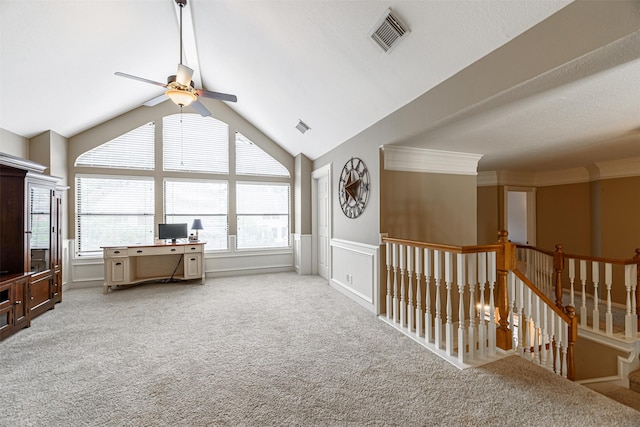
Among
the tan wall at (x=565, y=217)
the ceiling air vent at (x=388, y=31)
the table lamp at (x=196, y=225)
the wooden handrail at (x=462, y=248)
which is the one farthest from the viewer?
the tan wall at (x=565, y=217)

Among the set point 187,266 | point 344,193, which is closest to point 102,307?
point 187,266

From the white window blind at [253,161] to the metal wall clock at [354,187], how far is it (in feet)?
7.20

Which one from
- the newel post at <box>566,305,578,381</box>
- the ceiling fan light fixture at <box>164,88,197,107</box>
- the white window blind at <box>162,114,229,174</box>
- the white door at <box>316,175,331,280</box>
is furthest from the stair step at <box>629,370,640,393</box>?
the white window blind at <box>162,114,229,174</box>

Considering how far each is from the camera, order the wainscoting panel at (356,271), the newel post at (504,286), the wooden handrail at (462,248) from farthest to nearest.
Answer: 1. the wainscoting panel at (356,271)
2. the newel post at (504,286)
3. the wooden handrail at (462,248)

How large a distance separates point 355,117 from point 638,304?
4.21 meters

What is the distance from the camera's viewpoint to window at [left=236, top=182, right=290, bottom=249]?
5.98 m

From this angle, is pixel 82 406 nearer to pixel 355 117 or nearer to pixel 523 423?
pixel 523 423

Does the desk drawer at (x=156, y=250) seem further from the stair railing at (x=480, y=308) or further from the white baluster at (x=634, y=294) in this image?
the white baluster at (x=634, y=294)

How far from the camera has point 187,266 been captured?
5.05 m

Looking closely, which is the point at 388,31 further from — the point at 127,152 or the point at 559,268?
the point at 127,152

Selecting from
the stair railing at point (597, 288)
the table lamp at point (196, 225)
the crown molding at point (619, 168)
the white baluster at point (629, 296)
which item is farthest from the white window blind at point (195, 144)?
the crown molding at point (619, 168)

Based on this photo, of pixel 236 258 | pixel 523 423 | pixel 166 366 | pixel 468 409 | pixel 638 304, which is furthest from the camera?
pixel 236 258

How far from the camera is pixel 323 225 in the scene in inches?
223

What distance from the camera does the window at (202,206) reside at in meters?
5.50
